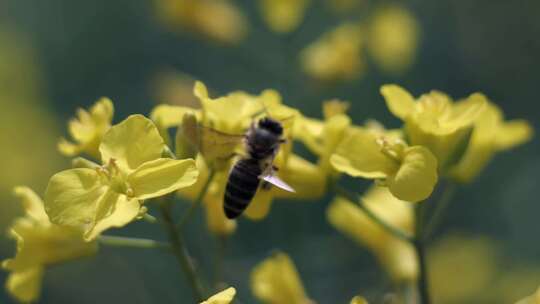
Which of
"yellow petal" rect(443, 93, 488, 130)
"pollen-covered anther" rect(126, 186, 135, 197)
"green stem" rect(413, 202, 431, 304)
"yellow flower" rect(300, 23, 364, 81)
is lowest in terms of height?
"pollen-covered anther" rect(126, 186, 135, 197)

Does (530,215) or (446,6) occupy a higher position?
(446,6)

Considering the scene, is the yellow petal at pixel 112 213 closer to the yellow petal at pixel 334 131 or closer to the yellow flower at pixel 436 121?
the yellow petal at pixel 334 131

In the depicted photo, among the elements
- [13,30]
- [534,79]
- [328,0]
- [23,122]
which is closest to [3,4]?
[13,30]

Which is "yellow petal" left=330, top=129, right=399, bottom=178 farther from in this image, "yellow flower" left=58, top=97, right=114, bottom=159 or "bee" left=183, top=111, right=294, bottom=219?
"yellow flower" left=58, top=97, right=114, bottom=159

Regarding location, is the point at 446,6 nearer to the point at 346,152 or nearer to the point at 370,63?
the point at 370,63

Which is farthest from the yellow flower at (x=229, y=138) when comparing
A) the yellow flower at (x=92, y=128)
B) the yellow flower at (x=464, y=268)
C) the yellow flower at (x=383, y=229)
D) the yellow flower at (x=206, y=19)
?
the yellow flower at (x=206, y=19)

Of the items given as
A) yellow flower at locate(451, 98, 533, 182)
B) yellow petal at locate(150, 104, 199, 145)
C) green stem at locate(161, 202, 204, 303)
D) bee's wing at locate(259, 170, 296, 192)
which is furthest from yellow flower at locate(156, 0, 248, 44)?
green stem at locate(161, 202, 204, 303)
